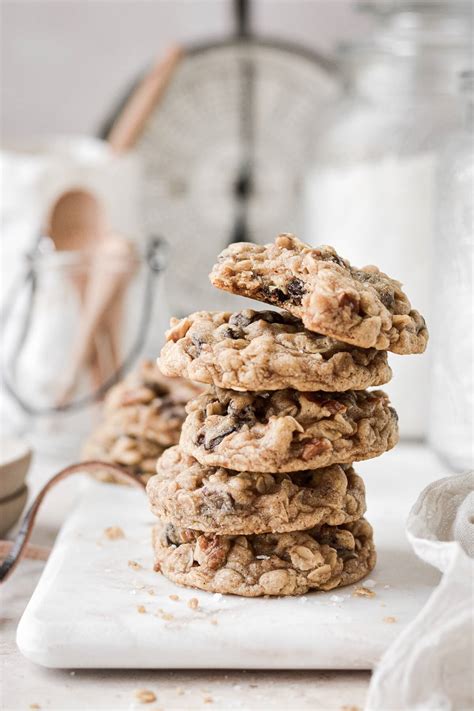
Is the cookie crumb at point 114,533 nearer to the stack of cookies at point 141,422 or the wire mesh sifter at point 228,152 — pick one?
the stack of cookies at point 141,422

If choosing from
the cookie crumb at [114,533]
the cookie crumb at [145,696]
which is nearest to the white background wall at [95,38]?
the cookie crumb at [114,533]

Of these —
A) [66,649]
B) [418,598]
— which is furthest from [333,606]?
[66,649]

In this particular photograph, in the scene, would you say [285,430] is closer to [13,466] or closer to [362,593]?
[362,593]

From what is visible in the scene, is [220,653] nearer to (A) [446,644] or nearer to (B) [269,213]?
(A) [446,644]

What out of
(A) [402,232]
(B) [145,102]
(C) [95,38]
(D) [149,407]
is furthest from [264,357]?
(C) [95,38]

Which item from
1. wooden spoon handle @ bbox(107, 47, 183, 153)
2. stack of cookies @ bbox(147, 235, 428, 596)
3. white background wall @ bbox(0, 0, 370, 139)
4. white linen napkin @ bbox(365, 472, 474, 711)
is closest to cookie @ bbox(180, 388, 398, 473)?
stack of cookies @ bbox(147, 235, 428, 596)

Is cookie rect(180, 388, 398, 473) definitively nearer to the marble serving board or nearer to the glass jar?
the marble serving board
